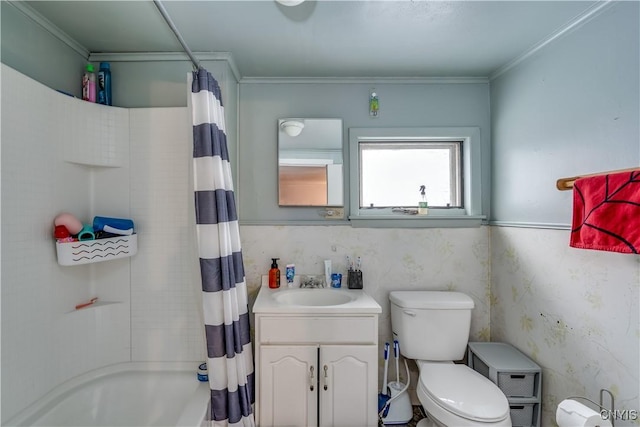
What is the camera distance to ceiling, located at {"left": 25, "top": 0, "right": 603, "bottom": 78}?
1251mm

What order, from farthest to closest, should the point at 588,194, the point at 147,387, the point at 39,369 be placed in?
the point at 147,387
the point at 39,369
the point at 588,194

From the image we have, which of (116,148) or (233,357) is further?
(116,148)

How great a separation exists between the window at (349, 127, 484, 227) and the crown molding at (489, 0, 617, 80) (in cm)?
40

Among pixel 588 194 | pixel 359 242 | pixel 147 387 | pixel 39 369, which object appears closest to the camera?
pixel 588 194

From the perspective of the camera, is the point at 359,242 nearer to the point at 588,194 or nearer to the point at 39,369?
the point at 588,194

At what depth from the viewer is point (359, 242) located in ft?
6.18

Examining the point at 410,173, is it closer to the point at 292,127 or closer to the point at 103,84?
the point at 292,127

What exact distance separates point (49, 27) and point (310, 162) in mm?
1460

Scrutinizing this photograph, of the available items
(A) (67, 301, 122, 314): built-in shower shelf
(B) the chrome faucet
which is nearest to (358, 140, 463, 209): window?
(B) the chrome faucet

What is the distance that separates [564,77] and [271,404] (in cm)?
220

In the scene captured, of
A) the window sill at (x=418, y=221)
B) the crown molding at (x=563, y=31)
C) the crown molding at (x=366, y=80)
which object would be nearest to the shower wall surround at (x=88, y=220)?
the crown molding at (x=366, y=80)

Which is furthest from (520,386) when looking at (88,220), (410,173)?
(88,220)

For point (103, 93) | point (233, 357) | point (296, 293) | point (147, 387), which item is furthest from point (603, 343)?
point (103, 93)

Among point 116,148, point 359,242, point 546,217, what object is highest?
point 116,148
